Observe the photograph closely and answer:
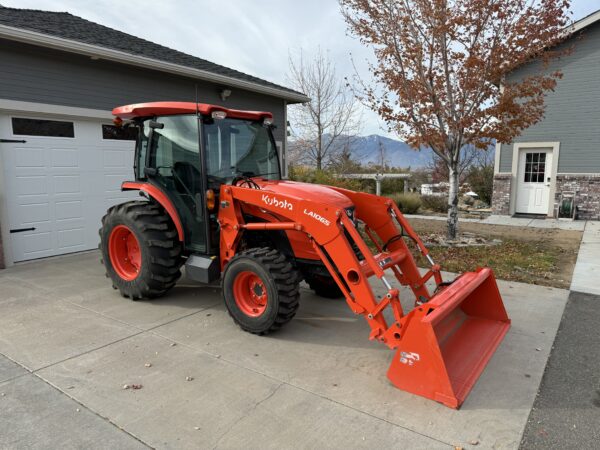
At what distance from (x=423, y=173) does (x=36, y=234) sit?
19257 millimetres

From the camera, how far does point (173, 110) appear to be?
4500mm

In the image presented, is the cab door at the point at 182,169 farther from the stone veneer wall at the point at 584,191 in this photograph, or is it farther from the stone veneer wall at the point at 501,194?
the stone veneer wall at the point at 584,191

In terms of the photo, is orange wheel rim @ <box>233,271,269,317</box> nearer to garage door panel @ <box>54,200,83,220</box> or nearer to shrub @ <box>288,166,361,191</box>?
garage door panel @ <box>54,200,83,220</box>

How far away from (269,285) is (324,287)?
1.46 metres

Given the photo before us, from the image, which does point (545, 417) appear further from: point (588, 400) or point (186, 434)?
point (186, 434)

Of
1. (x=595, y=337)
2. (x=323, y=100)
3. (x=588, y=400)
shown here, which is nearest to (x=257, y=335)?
(x=588, y=400)

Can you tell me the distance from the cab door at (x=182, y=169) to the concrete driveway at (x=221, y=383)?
36.8 inches

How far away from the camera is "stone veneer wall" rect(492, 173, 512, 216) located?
12633 millimetres

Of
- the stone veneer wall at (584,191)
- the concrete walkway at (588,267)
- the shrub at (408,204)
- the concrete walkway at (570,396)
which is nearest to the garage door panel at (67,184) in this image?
the concrete walkway at (570,396)

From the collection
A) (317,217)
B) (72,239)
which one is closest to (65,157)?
(72,239)

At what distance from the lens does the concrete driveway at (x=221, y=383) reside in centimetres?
254

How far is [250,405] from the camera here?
2.85 metres

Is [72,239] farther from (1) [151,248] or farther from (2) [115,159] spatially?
(1) [151,248]

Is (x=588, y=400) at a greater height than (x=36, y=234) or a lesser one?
lesser
